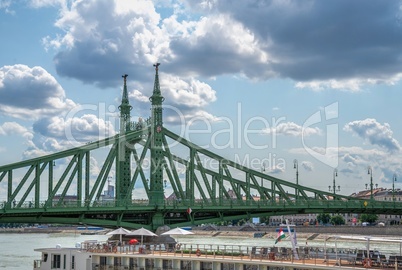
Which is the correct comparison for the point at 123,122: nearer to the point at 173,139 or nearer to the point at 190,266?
the point at 173,139

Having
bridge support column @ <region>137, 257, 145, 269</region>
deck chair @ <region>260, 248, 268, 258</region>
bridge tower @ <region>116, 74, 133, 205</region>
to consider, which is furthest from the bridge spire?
deck chair @ <region>260, 248, 268, 258</region>

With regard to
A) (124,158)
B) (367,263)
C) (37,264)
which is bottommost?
(37,264)

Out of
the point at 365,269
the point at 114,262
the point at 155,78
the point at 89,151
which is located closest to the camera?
the point at 365,269

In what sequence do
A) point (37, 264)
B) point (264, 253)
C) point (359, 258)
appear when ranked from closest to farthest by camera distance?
point (359, 258) < point (264, 253) < point (37, 264)

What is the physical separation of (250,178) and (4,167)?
128 feet

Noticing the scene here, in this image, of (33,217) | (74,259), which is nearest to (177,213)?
(33,217)

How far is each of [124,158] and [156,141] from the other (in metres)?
4.42

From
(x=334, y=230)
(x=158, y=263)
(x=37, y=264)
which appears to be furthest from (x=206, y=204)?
(x=334, y=230)

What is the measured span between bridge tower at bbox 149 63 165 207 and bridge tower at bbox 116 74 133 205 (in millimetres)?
3122

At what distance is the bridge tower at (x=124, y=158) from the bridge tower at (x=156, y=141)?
10.2ft

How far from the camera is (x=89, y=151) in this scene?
260ft

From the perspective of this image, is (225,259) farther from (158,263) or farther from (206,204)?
(206,204)

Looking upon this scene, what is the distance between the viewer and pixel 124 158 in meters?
85.2

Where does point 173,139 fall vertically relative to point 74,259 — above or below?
above
